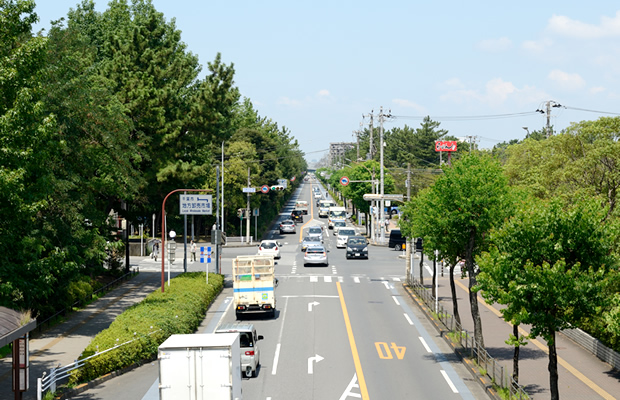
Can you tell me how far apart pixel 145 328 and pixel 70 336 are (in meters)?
5.07

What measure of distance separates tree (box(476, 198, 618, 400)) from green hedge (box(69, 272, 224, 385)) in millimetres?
13395

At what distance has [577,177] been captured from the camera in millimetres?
39594

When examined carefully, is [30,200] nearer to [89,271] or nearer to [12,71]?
[12,71]

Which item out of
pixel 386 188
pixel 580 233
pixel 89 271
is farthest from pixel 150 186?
pixel 386 188

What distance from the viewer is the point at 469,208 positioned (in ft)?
84.7

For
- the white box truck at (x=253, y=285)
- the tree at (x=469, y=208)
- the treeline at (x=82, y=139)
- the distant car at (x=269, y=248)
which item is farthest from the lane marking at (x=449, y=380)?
the distant car at (x=269, y=248)

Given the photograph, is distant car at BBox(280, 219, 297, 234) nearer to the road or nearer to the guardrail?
the guardrail

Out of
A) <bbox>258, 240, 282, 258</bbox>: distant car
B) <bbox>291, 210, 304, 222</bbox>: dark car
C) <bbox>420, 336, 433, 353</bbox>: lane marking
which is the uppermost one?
<bbox>291, 210, 304, 222</bbox>: dark car

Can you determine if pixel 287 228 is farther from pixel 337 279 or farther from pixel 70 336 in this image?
pixel 70 336

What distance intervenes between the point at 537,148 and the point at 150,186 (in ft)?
101

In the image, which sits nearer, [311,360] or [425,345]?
[311,360]

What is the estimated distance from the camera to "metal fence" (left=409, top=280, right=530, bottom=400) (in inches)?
814

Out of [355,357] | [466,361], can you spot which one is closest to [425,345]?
[466,361]

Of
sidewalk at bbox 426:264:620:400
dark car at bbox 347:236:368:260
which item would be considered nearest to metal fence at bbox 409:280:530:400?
sidewalk at bbox 426:264:620:400
